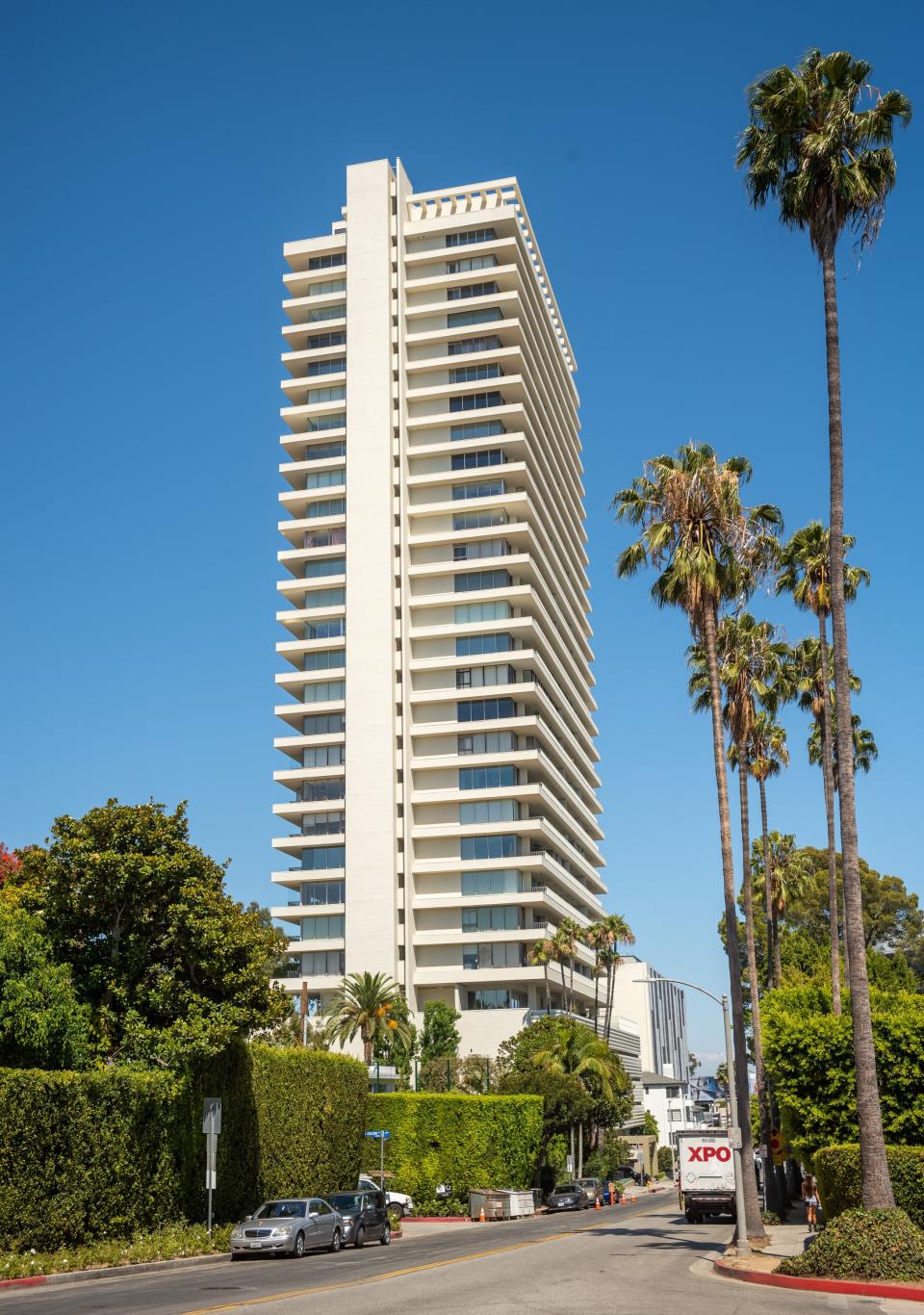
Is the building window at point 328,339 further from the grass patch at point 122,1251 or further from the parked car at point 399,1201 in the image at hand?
the grass patch at point 122,1251

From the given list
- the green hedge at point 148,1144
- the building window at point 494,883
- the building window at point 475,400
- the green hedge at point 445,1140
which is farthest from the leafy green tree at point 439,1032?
the building window at point 475,400

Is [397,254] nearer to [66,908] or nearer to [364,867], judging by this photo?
[364,867]

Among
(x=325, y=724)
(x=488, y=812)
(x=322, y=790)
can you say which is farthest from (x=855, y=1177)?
(x=325, y=724)

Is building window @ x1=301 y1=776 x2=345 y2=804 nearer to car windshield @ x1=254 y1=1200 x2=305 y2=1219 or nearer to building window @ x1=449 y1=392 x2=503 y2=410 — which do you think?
building window @ x1=449 y1=392 x2=503 y2=410

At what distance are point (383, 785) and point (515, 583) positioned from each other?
1888cm

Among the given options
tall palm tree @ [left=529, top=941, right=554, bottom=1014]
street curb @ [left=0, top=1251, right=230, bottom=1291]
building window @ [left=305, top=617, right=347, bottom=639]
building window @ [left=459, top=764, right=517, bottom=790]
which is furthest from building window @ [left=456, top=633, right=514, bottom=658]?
street curb @ [left=0, top=1251, right=230, bottom=1291]

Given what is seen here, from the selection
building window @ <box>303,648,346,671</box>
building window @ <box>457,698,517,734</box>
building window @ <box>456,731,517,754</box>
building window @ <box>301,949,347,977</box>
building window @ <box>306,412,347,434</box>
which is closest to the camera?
building window @ <box>301,949,347,977</box>

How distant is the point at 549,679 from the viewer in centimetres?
10025

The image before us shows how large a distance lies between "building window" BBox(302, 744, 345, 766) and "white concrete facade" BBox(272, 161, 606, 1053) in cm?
16

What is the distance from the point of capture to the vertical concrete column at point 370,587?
3543 inches

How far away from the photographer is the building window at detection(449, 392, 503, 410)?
101 metres

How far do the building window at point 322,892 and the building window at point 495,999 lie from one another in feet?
36.8

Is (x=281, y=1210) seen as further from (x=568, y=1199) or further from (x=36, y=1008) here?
(x=568, y=1199)

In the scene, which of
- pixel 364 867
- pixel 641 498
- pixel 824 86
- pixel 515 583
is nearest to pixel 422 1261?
pixel 641 498
